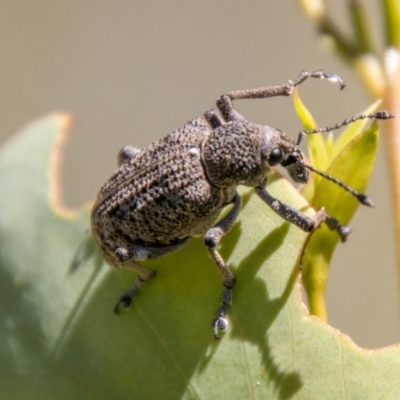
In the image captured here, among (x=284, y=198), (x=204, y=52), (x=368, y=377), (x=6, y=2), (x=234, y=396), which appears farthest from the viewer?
(x=6, y=2)

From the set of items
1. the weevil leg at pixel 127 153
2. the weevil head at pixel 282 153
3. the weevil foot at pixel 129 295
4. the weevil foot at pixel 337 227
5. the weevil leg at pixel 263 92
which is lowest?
the weevil foot at pixel 337 227

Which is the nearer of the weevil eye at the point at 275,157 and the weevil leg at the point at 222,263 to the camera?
the weevil leg at the point at 222,263

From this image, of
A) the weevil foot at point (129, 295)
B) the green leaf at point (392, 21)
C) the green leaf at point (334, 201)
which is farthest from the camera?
the weevil foot at point (129, 295)

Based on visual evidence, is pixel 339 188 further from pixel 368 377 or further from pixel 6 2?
pixel 6 2

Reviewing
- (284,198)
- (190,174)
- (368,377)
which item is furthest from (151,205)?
(368,377)

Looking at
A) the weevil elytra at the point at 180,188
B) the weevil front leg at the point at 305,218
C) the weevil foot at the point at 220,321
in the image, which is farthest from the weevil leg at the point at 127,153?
the weevil foot at the point at 220,321

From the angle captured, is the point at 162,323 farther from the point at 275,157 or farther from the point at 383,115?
the point at 383,115

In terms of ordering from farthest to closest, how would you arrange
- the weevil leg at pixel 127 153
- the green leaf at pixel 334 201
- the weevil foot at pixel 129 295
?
1. the weevil leg at pixel 127 153
2. the weevil foot at pixel 129 295
3. the green leaf at pixel 334 201

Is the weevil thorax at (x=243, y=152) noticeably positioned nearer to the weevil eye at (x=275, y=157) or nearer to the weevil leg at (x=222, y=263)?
the weevil eye at (x=275, y=157)
